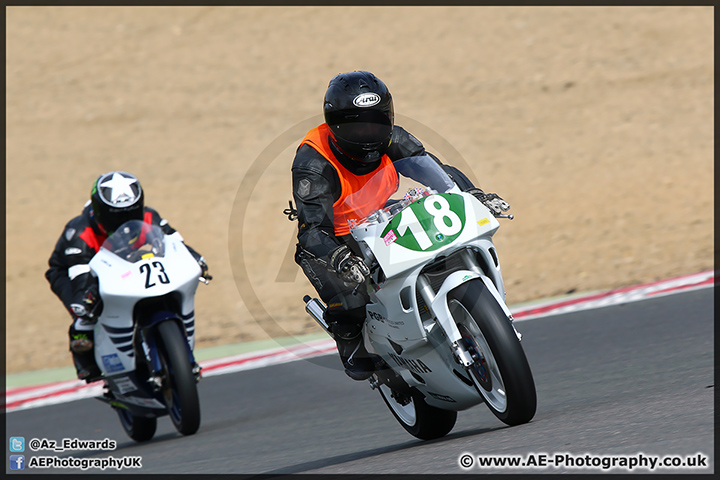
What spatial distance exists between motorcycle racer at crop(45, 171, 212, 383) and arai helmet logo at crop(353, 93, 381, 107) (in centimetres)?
250

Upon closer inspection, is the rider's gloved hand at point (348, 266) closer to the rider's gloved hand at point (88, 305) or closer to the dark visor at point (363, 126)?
the dark visor at point (363, 126)

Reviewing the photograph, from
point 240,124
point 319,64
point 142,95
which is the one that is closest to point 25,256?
point 240,124

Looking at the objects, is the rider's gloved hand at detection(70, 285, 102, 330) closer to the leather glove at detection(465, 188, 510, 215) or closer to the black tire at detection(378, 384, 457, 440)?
the black tire at detection(378, 384, 457, 440)

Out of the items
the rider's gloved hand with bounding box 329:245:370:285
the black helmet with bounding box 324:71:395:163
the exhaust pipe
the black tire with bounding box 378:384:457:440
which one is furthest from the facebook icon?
the black helmet with bounding box 324:71:395:163

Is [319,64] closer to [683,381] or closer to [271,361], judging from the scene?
[271,361]

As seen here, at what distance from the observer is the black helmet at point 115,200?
716cm

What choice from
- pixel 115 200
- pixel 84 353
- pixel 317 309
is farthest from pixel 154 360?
pixel 317 309

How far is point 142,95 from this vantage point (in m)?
22.3

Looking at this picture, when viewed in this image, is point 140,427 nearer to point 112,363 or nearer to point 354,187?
point 112,363

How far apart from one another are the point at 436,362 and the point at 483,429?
2.17ft

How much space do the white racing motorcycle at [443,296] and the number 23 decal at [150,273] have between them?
7.42 ft

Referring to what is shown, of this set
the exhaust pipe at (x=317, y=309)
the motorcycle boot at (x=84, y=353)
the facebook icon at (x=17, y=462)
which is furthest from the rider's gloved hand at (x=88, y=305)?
the exhaust pipe at (x=317, y=309)

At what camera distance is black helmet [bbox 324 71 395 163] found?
4.95 meters

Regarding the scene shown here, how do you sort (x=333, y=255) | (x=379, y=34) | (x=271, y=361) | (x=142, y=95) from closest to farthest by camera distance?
1. (x=333, y=255)
2. (x=271, y=361)
3. (x=142, y=95)
4. (x=379, y=34)
